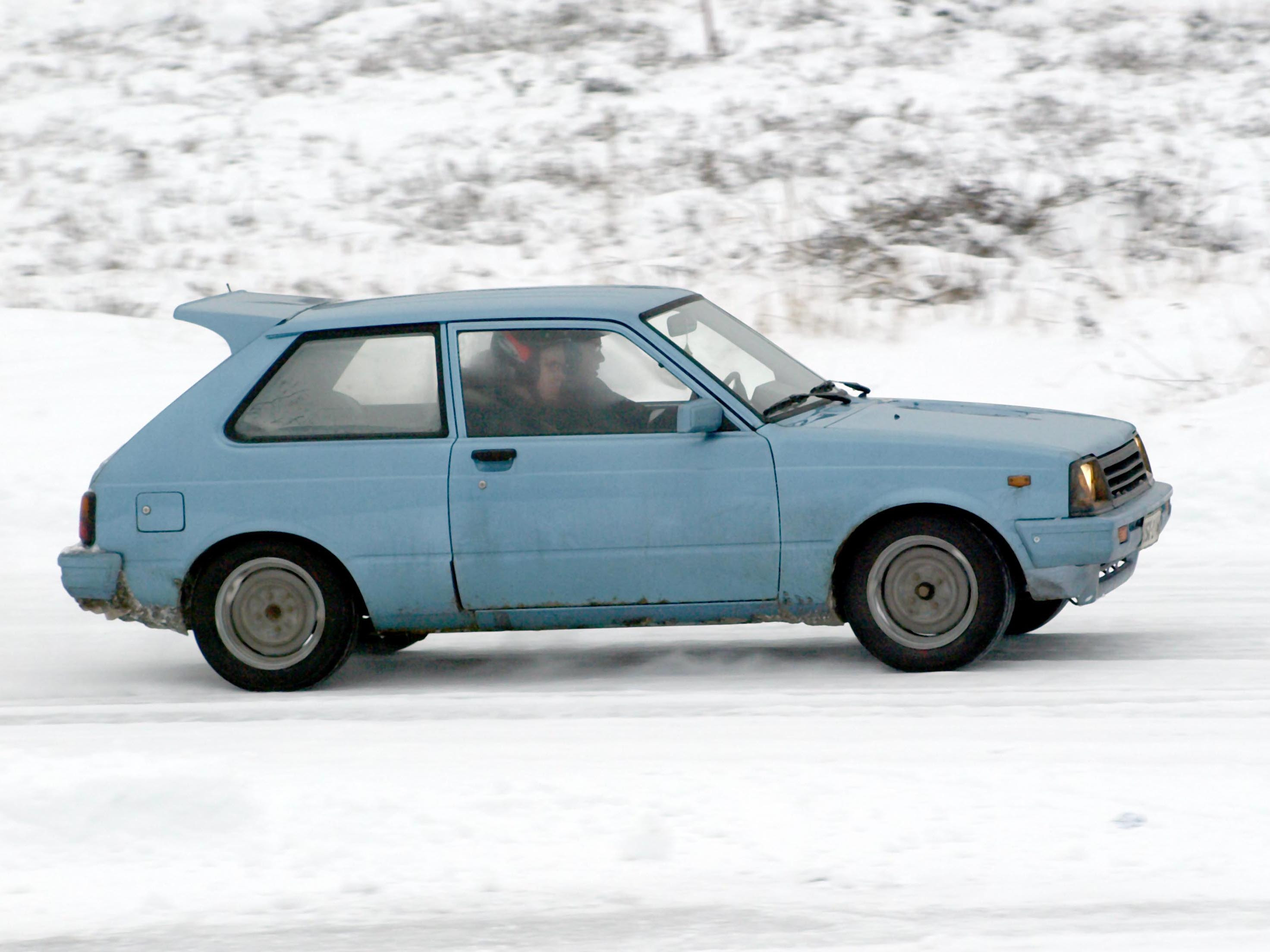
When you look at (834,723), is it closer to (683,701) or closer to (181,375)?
(683,701)

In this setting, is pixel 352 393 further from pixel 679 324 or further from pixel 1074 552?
pixel 1074 552

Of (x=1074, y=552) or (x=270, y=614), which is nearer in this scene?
(x=1074, y=552)

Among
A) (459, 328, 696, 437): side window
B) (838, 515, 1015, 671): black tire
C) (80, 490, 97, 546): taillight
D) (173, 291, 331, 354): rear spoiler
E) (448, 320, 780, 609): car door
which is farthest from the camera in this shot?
(173, 291, 331, 354): rear spoiler

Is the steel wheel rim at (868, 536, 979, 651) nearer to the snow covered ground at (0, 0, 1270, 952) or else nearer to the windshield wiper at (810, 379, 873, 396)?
the snow covered ground at (0, 0, 1270, 952)

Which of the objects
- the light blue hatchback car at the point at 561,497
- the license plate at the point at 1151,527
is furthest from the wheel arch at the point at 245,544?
the license plate at the point at 1151,527

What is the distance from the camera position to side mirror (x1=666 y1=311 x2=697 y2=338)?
6863mm

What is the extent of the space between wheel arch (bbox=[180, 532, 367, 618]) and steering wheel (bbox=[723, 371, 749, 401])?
1681 mm

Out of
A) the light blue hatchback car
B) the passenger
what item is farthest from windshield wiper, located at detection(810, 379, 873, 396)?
the passenger

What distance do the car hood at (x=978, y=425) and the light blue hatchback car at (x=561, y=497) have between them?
1.0 inches

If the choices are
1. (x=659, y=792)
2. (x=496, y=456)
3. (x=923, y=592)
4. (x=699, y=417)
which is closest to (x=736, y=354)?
(x=699, y=417)

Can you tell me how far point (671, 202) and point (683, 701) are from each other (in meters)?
12.0

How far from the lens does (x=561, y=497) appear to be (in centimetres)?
662

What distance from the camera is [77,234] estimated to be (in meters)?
18.7

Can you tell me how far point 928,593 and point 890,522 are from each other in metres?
0.31
